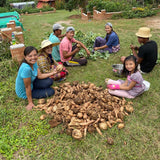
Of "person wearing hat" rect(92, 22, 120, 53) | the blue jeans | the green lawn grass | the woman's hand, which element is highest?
"person wearing hat" rect(92, 22, 120, 53)

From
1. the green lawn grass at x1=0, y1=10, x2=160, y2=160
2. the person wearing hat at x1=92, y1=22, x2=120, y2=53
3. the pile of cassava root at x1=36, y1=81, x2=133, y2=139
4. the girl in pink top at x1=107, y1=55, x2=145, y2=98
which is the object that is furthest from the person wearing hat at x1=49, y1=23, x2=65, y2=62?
the girl in pink top at x1=107, y1=55, x2=145, y2=98

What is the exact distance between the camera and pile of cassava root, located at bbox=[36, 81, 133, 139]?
104 inches

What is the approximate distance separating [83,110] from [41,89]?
1.23 metres

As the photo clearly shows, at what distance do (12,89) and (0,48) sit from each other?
2.36 meters

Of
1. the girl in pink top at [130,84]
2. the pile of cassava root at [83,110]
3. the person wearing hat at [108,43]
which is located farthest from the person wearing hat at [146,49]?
the person wearing hat at [108,43]

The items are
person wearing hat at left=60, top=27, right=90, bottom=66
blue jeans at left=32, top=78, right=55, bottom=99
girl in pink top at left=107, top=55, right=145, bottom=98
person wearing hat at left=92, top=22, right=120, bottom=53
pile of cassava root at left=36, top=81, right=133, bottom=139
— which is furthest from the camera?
person wearing hat at left=92, top=22, right=120, bottom=53

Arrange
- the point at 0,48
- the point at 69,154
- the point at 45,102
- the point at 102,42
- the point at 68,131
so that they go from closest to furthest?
the point at 69,154
the point at 68,131
the point at 45,102
the point at 0,48
the point at 102,42

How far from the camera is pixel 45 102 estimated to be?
11.0 feet

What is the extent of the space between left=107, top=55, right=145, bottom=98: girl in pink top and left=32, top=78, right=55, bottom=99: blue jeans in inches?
56.7

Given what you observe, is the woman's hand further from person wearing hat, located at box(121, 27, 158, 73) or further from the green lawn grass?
person wearing hat, located at box(121, 27, 158, 73)

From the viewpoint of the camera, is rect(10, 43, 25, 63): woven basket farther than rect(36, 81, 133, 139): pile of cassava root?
Yes

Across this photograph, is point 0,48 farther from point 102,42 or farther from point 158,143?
point 158,143

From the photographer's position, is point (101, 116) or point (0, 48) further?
point (0, 48)

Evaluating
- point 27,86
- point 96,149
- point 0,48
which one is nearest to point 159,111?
point 96,149
